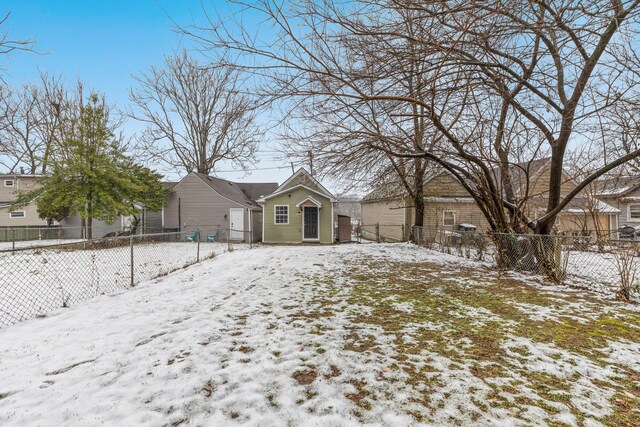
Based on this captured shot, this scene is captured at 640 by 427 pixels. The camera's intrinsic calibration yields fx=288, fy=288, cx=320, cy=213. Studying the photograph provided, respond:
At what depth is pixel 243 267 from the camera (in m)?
7.77

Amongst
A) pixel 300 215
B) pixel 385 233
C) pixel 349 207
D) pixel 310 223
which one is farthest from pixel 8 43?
pixel 349 207

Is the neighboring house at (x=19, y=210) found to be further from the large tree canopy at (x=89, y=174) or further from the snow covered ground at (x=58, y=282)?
the snow covered ground at (x=58, y=282)

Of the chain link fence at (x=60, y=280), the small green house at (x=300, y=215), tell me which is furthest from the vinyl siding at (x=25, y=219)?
the small green house at (x=300, y=215)

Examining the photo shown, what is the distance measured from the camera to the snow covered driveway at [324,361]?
2020 mm

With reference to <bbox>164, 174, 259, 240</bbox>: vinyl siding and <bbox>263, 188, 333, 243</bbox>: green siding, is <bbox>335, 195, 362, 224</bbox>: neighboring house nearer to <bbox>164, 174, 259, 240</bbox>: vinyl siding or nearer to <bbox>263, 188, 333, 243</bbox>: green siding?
<bbox>263, 188, 333, 243</bbox>: green siding

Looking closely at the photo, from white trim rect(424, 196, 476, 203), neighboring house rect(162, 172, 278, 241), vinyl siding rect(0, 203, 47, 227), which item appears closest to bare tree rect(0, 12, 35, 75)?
neighboring house rect(162, 172, 278, 241)

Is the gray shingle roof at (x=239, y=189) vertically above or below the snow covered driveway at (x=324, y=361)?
above

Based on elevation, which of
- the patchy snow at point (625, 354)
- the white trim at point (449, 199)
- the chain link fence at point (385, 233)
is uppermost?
the white trim at point (449, 199)

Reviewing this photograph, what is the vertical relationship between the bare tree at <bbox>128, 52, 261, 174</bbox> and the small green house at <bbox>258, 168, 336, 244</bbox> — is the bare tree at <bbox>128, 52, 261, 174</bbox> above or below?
above

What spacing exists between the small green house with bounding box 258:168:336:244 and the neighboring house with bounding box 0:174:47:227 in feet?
57.1

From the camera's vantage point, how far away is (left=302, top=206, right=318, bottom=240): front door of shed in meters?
16.5

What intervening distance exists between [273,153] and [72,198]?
39.2 feet

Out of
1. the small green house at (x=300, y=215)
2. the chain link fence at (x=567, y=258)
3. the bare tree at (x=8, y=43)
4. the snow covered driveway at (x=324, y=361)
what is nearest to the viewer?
Result: the snow covered driveway at (x=324, y=361)

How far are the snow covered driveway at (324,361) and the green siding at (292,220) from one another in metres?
11.3
